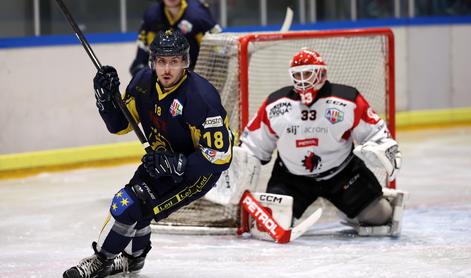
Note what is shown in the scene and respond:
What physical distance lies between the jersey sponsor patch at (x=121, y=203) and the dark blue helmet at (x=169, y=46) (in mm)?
522

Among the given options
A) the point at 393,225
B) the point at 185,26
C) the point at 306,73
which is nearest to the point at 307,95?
the point at 306,73

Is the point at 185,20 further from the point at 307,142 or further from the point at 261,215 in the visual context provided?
the point at 261,215

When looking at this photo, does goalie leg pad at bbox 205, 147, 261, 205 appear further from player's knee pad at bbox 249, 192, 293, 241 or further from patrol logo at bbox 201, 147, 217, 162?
patrol logo at bbox 201, 147, 217, 162

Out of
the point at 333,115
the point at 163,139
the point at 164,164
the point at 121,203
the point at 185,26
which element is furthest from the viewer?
the point at 185,26

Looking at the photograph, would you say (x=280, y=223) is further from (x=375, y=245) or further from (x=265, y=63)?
(x=265, y=63)

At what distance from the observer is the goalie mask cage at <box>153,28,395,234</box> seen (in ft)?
17.5

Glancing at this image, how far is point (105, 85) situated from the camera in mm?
4082

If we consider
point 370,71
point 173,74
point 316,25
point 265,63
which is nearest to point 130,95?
point 173,74

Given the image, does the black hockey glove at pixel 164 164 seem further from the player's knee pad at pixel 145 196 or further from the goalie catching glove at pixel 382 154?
the goalie catching glove at pixel 382 154

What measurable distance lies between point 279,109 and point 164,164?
4.13ft

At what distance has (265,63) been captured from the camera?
7.63 metres

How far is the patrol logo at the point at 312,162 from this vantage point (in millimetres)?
5164

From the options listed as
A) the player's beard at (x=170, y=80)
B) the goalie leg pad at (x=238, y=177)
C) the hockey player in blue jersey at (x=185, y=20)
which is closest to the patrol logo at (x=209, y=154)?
the player's beard at (x=170, y=80)

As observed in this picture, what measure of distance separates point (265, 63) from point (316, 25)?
1.44 m
